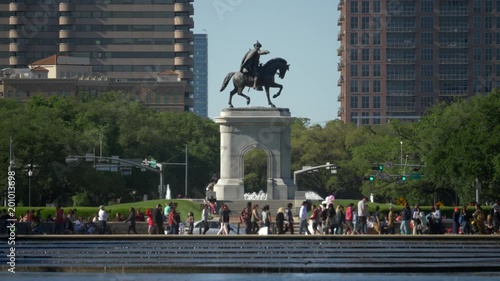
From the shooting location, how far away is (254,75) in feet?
334

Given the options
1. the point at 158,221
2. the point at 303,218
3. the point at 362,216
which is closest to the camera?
the point at 158,221

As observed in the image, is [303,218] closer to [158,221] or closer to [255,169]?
[158,221]

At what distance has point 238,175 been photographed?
333 ft

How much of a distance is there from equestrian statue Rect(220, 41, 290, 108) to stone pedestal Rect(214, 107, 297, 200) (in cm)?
133

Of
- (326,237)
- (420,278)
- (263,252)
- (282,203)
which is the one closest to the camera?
(420,278)

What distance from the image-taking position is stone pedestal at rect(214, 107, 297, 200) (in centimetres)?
10081

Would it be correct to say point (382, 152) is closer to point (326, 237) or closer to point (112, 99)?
point (112, 99)

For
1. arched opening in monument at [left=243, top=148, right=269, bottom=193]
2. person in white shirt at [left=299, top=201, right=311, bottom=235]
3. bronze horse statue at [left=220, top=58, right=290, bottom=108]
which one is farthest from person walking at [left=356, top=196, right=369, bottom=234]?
arched opening in monument at [left=243, top=148, right=269, bottom=193]

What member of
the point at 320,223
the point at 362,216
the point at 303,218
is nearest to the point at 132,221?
the point at 303,218

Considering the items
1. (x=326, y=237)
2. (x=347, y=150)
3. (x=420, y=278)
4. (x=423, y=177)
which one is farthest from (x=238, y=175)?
(x=347, y=150)

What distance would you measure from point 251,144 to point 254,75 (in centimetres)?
465

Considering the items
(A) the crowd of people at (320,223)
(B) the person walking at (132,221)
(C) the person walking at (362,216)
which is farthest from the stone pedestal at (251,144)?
(C) the person walking at (362,216)

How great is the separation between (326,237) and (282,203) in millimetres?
29345

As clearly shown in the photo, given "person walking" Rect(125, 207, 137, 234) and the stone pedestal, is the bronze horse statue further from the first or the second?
"person walking" Rect(125, 207, 137, 234)
